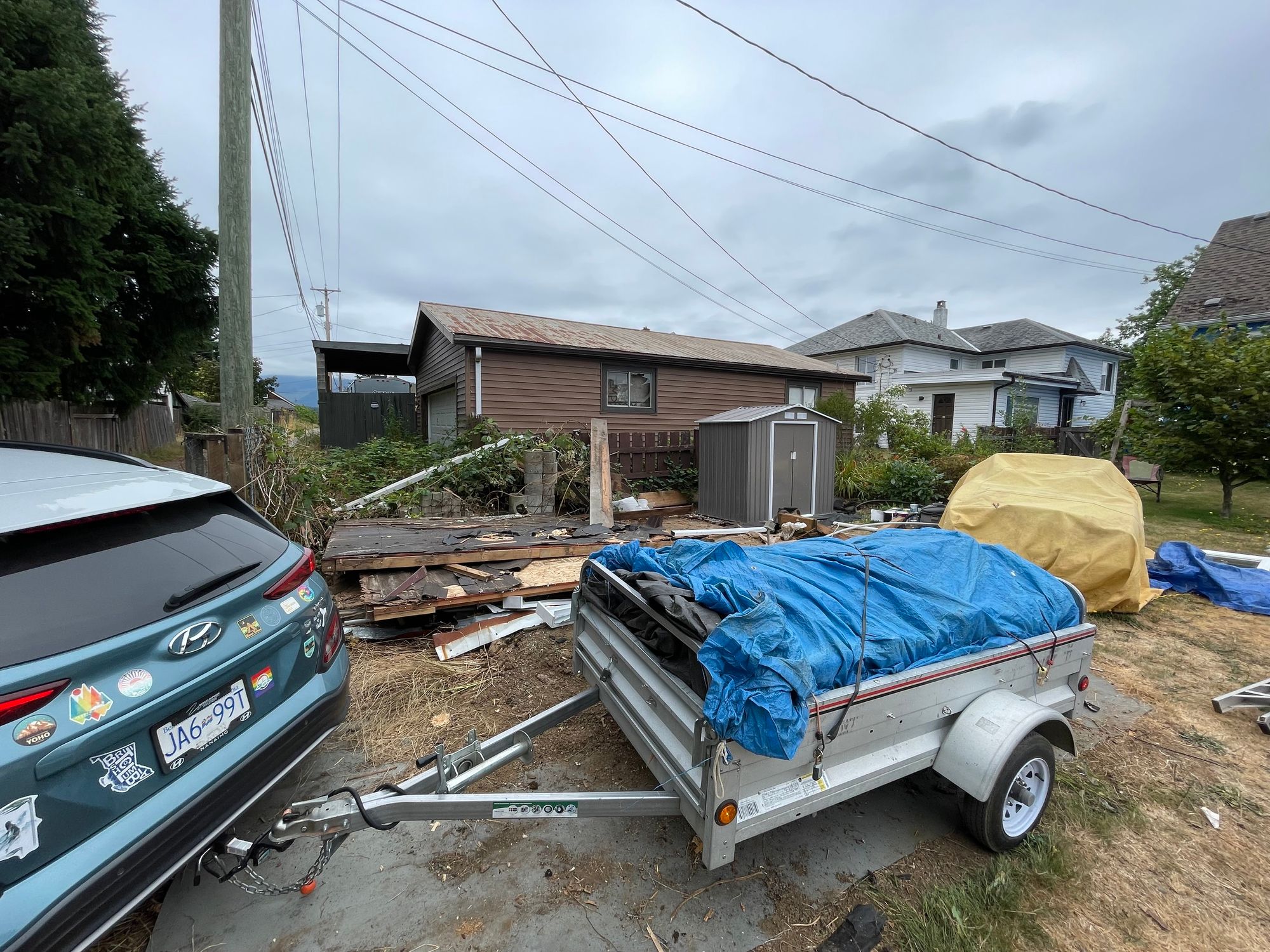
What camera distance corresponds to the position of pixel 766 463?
8195 millimetres

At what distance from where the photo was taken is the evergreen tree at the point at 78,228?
6.57 m

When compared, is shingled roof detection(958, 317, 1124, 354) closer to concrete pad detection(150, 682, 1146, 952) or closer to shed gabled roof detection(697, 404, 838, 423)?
shed gabled roof detection(697, 404, 838, 423)

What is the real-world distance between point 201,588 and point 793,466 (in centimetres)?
787

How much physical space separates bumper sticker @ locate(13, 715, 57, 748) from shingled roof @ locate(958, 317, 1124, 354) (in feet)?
104

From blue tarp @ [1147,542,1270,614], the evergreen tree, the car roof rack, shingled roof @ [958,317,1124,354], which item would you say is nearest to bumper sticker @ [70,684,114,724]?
the car roof rack

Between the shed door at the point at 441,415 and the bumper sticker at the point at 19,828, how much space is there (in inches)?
372

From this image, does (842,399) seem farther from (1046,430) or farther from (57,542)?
→ (57,542)

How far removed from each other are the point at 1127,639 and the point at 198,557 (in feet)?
20.7

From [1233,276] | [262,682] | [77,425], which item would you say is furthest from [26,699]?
[1233,276]

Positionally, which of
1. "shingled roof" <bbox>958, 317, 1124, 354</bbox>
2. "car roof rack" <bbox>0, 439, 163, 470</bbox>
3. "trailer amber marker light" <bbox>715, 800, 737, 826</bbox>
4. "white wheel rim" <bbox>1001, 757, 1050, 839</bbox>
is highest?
"shingled roof" <bbox>958, 317, 1124, 354</bbox>

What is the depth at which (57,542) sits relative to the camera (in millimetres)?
1625

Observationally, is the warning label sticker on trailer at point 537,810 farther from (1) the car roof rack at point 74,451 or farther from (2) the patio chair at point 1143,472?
(2) the patio chair at point 1143,472

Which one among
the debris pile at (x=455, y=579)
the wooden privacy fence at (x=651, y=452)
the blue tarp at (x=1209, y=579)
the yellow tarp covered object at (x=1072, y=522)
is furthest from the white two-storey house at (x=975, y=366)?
the debris pile at (x=455, y=579)

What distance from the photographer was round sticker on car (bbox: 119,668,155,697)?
1.48m
